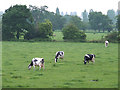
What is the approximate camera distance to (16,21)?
7612 cm

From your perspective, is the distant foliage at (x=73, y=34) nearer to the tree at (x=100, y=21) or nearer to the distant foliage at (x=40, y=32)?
the distant foliage at (x=40, y=32)

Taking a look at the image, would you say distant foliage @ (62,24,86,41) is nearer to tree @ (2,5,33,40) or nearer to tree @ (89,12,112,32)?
tree @ (2,5,33,40)

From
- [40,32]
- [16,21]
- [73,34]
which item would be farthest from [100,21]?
[16,21]

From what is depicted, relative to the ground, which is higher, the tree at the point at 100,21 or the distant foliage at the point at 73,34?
the tree at the point at 100,21

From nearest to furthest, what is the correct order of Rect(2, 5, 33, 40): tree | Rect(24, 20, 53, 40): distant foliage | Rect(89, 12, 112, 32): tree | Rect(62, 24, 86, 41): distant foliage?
Rect(62, 24, 86, 41): distant foliage < Rect(24, 20, 53, 40): distant foliage < Rect(2, 5, 33, 40): tree < Rect(89, 12, 112, 32): tree

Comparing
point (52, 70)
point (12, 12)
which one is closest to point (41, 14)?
point (12, 12)

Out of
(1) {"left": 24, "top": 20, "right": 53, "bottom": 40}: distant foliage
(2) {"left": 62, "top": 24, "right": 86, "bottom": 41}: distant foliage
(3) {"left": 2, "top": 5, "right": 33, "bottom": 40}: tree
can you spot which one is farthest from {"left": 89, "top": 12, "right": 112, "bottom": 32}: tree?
(3) {"left": 2, "top": 5, "right": 33, "bottom": 40}: tree

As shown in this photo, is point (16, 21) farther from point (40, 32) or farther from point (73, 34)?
point (73, 34)

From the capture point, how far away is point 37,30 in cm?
7550

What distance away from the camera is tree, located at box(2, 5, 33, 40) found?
245 ft

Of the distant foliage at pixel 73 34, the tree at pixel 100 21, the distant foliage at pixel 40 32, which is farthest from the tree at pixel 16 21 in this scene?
the tree at pixel 100 21

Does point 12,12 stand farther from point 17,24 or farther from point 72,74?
point 72,74

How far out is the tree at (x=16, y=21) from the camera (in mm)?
74750

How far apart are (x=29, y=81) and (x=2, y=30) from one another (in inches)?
2253
